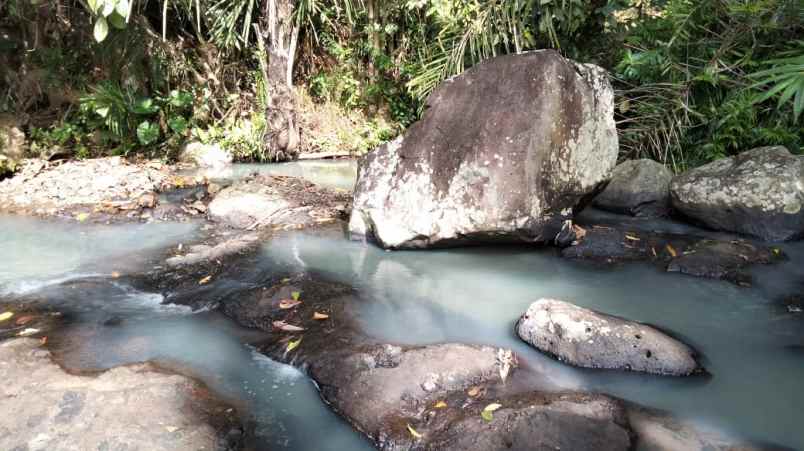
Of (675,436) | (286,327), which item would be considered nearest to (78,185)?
(286,327)

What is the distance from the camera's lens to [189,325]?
10.4 feet

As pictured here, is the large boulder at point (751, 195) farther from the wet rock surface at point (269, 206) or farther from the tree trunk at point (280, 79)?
the tree trunk at point (280, 79)

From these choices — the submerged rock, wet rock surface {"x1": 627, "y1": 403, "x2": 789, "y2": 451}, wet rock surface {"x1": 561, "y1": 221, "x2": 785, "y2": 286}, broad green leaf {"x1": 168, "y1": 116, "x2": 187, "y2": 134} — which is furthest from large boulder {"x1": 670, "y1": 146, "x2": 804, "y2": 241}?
broad green leaf {"x1": 168, "y1": 116, "x2": 187, "y2": 134}

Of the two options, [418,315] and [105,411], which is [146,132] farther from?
[105,411]

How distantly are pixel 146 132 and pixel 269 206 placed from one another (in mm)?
3558

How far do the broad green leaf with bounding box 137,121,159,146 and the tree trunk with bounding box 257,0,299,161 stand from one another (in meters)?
1.53

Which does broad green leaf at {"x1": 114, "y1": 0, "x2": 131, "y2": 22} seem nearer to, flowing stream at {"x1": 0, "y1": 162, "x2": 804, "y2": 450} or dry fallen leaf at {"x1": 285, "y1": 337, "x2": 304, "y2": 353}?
flowing stream at {"x1": 0, "y1": 162, "x2": 804, "y2": 450}

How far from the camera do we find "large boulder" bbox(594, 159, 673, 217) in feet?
17.7

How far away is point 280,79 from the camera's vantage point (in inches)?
322

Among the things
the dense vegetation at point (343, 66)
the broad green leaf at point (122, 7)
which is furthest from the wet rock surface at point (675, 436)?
the dense vegetation at point (343, 66)

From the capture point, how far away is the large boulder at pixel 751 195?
15.1ft

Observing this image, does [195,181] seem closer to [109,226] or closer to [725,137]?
[109,226]

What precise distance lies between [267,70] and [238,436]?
700cm

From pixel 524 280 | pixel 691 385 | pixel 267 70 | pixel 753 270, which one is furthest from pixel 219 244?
pixel 267 70
